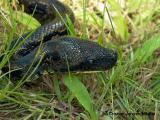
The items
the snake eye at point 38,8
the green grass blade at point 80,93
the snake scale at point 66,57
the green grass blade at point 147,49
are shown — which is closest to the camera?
the green grass blade at point 80,93

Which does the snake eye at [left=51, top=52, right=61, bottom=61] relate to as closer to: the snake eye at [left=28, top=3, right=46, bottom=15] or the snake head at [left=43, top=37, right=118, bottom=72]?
the snake head at [left=43, top=37, right=118, bottom=72]

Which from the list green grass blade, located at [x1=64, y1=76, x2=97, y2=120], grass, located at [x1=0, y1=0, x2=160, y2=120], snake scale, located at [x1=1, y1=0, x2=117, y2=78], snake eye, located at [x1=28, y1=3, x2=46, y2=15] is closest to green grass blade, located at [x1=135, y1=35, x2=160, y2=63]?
grass, located at [x1=0, y1=0, x2=160, y2=120]

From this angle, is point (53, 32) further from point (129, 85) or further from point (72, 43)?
point (129, 85)

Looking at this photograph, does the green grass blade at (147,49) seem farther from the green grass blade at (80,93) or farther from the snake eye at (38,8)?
the snake eye at (38,8)

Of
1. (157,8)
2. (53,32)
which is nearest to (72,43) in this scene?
(53,32)

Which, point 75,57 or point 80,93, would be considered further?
point 75,57

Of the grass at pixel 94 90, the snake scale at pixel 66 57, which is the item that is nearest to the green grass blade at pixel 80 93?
the grass at pixel 94 90

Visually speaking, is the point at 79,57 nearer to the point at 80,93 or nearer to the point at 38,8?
the point at 80,93

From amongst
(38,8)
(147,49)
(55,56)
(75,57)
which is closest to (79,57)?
(75,57)
